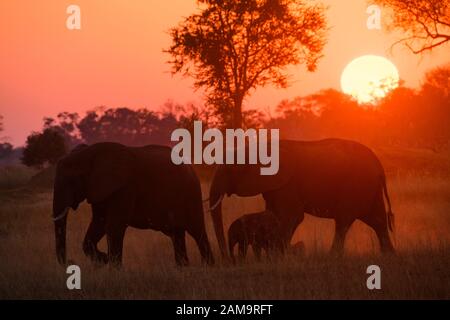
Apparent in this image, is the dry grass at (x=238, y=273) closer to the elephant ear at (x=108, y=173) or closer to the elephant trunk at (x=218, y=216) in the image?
the elephant trunk at (x=218, y=216)

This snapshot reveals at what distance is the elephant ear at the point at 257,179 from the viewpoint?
13750mm

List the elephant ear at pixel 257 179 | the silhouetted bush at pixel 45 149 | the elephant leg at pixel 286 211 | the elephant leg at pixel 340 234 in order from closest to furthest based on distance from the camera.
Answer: the elephant leg at pixel 286 211 → the elephant ear at pixel 257 179 → the elephant leg at pixel 340 234 → the silhouetted bush at pixel 45 149

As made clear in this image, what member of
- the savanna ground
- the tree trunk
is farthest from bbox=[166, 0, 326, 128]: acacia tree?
the savanna ground

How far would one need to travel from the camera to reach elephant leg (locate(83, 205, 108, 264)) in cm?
1255

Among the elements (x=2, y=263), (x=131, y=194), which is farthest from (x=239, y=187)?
(x=2, y=263)

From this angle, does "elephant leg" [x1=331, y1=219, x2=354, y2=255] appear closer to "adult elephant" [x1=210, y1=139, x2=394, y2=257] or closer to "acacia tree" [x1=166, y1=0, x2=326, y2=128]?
"adult elephant" [x1=210, y1=139, x2=394, y2=257]

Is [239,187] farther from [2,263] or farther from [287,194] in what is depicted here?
[2,263]

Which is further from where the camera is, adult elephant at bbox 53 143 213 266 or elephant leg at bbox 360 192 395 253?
elephant leg at bbox 360 192 395 253

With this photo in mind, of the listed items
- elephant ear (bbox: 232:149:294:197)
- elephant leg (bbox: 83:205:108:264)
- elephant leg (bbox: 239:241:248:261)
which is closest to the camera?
elephant leg (bbox: 83:205:108:264)

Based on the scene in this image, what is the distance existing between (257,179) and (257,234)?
1088 mm

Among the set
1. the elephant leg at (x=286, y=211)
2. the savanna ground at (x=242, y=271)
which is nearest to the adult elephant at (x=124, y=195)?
the savanna ground at (x=242, y=271)

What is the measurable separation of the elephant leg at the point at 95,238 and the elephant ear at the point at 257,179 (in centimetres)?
248
